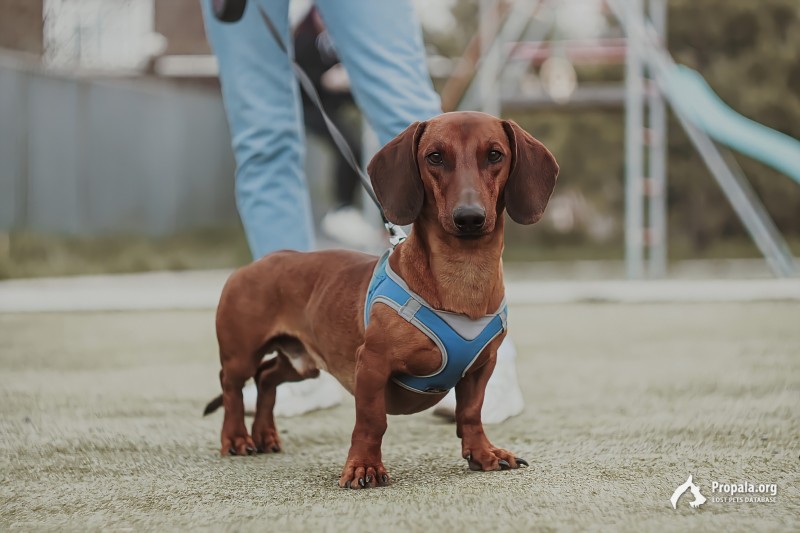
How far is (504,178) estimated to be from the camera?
2023 millimetres

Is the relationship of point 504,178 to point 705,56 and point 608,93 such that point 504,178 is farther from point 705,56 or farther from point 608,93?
point 705,56

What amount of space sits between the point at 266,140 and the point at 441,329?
1114mm

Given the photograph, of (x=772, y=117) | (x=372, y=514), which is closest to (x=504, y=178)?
(x=372, y=514)

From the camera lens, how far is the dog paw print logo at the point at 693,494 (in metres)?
1.73

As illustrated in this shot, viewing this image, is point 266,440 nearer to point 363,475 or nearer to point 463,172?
point 363,475

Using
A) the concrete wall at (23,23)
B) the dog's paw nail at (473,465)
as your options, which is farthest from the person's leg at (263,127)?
the concrete wall at (23,23)

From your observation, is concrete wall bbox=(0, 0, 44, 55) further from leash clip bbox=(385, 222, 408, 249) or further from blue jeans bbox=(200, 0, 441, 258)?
leash clip bbox=(385, 222, 408, 249)

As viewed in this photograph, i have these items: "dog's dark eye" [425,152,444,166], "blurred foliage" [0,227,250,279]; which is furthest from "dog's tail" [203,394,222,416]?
"blurred foliage" [0,227,250,279]

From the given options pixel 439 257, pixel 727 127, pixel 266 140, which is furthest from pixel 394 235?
pixel 727 127

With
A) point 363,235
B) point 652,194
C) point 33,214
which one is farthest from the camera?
point 33,214

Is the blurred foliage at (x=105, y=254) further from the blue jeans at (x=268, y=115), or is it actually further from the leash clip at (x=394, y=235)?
the leash clip at (x=394, y=235)

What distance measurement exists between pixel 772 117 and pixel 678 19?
194 centimetres

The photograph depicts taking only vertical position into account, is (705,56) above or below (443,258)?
above

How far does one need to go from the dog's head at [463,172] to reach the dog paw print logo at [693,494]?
20.3 inches
